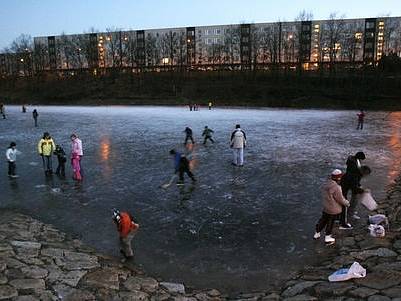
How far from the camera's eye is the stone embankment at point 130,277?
272 inches

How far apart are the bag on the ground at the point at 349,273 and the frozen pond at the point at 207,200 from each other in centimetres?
104

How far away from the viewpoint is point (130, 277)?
7.92 meters

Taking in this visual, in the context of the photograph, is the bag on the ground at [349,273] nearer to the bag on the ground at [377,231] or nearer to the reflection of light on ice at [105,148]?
the bag on the ground at [377,231]

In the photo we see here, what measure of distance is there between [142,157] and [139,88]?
212 feet

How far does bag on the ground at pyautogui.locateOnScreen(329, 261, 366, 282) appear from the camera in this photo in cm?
728

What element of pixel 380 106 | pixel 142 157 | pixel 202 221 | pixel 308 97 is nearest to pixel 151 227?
pixel 202 221

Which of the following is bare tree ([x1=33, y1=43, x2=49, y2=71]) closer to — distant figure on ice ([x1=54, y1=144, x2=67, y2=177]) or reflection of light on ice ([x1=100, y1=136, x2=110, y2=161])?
reflection of light on ice ([x1=100, y1=136, x2=110, y2=161])

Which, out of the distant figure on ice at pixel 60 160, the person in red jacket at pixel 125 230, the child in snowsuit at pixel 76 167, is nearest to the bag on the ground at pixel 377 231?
the person in red jacket at pixel 125 230

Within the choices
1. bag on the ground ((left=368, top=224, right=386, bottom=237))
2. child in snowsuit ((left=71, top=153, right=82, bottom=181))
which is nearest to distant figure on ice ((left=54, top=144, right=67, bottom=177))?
child in snowsuit ((left=71, top=153, right=82, bottom=181))

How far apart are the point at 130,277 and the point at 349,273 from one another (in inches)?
155

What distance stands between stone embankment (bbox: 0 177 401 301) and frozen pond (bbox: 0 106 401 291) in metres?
0.47

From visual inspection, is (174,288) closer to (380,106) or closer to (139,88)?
(380,106)

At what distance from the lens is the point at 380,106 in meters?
56.8

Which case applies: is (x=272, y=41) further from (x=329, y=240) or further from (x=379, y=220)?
(x=329, y=240)
